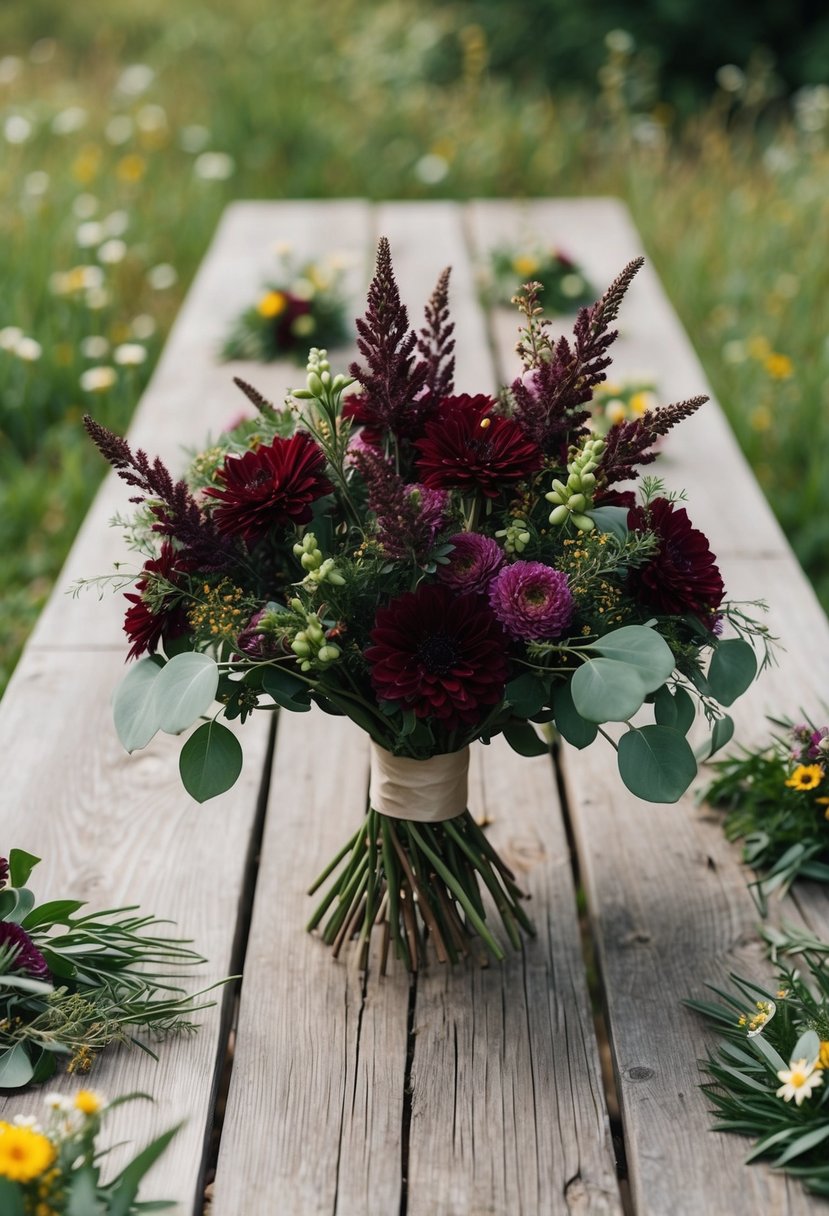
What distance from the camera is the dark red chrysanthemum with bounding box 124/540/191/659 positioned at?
125 cm

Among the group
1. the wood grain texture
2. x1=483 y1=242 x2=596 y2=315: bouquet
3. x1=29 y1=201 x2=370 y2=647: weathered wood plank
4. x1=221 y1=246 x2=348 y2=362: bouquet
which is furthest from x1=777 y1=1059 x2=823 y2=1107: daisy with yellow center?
x1=483 y1=242 x2=596 y2=315: bouquet

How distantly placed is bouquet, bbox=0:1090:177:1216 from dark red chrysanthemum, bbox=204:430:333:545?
0.49m

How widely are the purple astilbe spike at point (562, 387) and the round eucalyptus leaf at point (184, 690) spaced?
1.22 ft

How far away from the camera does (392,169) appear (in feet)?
16.0

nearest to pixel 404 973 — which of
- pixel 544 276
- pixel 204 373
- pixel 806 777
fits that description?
pixel 806 777

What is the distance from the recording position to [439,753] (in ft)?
4.32

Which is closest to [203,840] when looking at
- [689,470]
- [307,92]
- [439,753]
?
[439,753]

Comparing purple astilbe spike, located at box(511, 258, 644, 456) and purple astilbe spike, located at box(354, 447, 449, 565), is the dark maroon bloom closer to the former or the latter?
purple astilbe spike, located at box(354, 447, 449, 565)

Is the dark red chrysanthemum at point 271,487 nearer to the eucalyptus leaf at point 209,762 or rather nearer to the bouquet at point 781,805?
the eucalyptus leaf at point 209,762

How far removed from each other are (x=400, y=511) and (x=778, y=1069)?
61cm

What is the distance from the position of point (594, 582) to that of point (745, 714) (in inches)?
29.4

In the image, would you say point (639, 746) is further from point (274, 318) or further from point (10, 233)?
point (10, 233)

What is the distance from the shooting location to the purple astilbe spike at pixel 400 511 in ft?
3.76

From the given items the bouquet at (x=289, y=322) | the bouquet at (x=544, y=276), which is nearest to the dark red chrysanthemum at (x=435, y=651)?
the bouquet at (x=289, y=322)
